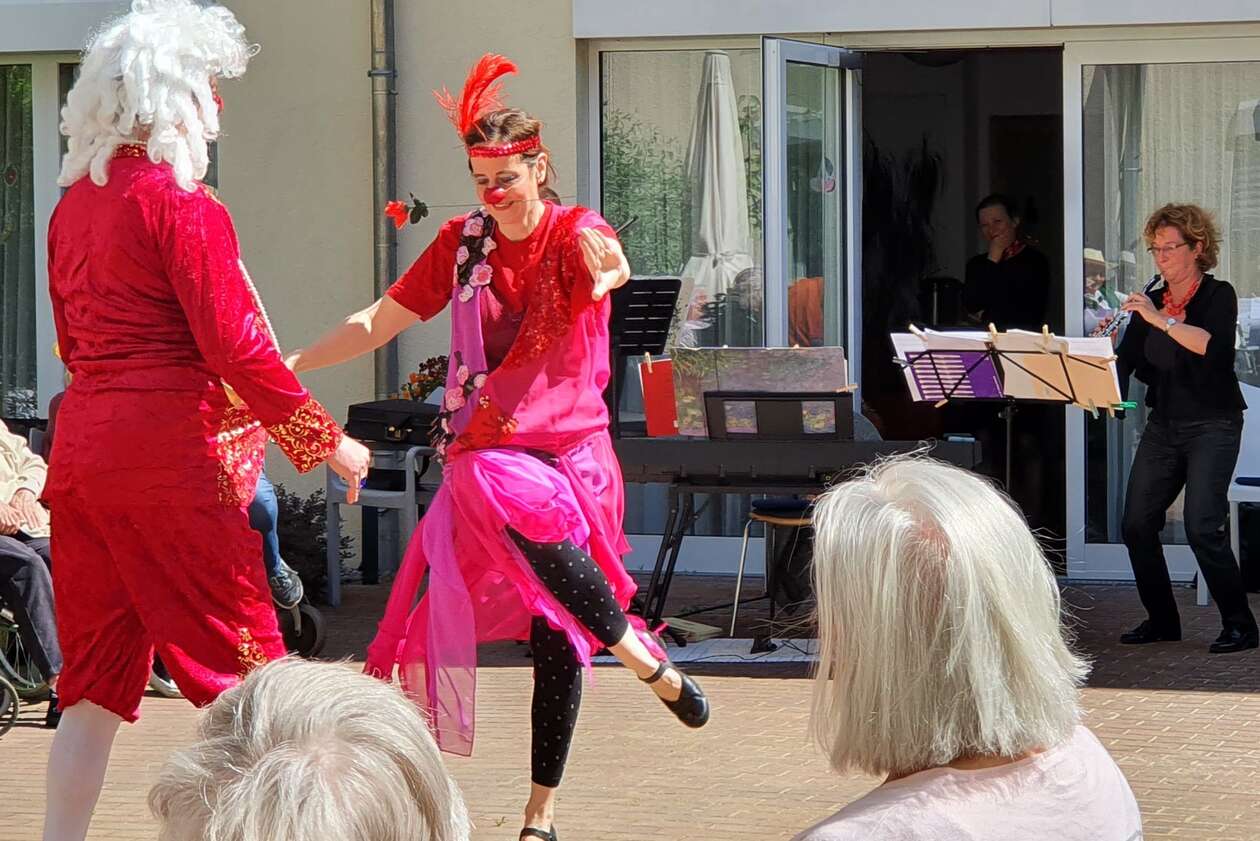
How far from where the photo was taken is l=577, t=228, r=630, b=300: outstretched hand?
432cm

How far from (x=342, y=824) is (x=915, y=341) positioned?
20.0ft

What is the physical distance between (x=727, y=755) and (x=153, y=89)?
298 cm

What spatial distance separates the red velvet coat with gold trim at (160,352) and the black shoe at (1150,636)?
490cm

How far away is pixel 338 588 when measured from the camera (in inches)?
356

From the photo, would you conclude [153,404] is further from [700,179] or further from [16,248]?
[16,248]

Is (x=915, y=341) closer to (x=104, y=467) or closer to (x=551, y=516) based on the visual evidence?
(x=551, y=516)

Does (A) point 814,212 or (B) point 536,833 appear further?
(A) point 814,212

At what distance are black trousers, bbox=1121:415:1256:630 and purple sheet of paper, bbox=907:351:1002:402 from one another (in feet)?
2.76

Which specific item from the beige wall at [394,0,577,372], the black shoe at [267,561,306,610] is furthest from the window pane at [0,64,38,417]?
the black shoe at [267,561,306,610]

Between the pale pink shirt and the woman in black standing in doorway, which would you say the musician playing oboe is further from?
the pale pink shirt

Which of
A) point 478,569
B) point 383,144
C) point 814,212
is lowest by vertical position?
point 478,569

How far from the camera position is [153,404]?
3719 mm

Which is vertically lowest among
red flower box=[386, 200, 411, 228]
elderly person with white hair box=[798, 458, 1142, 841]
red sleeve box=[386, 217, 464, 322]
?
elderly person with white hair box=[798, 458, 1142, 841]

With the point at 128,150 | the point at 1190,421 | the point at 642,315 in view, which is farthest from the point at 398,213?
the point at 1190,421
